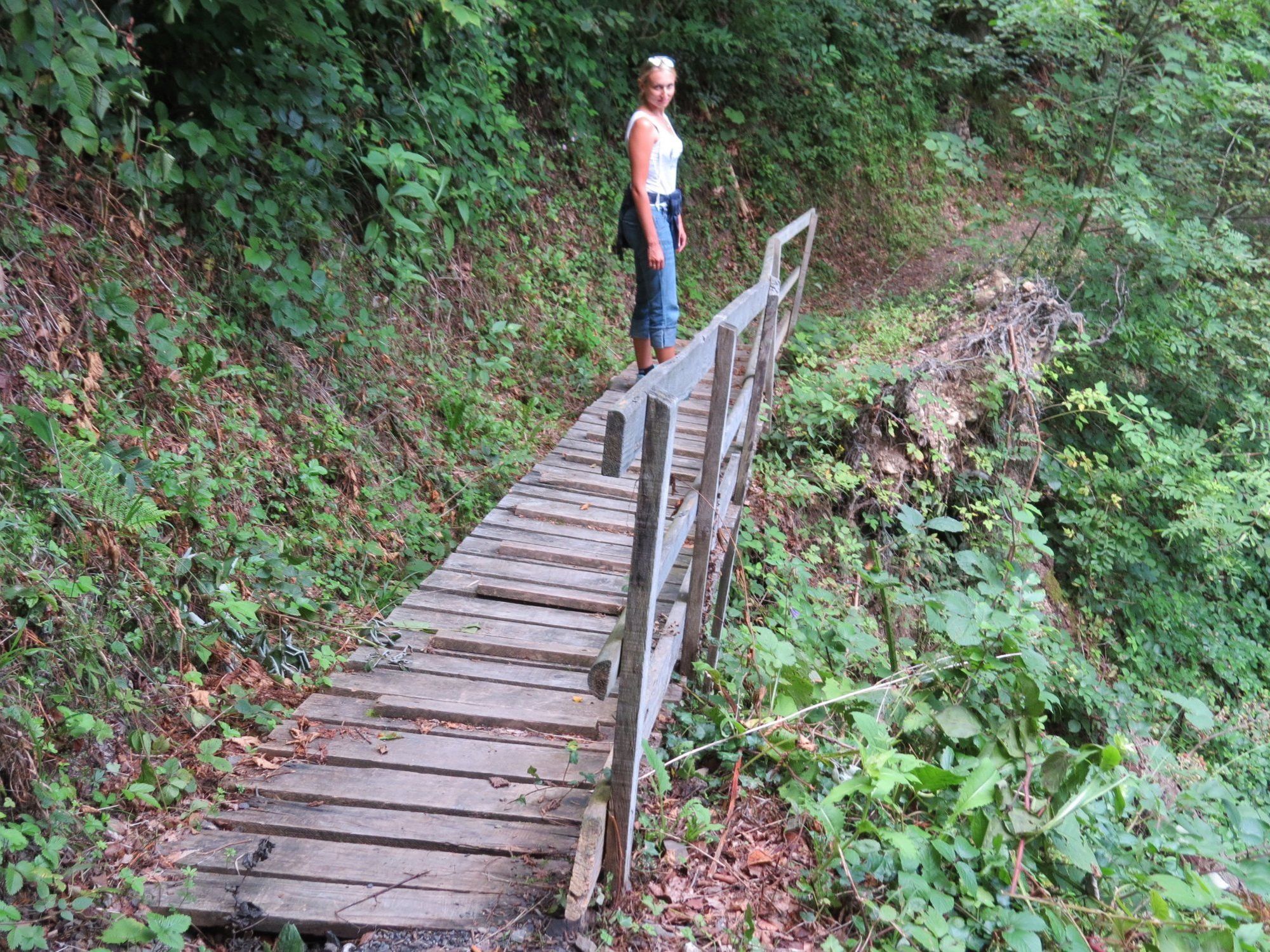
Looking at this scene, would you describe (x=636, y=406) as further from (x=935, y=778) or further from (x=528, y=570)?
(x=528, y=570)

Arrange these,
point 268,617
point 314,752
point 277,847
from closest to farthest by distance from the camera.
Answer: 1. point 277,847
2. point 314,752
3. point 268,617

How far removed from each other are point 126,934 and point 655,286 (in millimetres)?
4381

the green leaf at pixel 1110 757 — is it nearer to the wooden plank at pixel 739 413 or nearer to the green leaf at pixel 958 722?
the green leaf at pixel 958 722

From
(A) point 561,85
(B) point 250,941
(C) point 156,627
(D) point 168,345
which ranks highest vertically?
(A) point 561,85

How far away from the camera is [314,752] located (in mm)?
3129

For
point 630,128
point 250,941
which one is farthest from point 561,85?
point 250,941

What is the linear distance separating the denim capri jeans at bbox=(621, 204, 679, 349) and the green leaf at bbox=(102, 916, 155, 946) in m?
4.22

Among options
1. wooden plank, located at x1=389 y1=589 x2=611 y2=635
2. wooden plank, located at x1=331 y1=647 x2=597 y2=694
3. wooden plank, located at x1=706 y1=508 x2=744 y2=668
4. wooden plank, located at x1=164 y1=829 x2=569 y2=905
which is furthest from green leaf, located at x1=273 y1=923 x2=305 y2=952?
wooden plank, located at x1=706 y1=508 x2=744 y2=668

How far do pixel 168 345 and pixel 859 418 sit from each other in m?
4.31

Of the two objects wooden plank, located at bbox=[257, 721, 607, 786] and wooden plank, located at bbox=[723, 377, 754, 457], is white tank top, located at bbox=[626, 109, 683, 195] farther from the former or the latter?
wooden plank, located at bbox=[257, 721, 607, 786]

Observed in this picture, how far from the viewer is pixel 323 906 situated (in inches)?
97.9

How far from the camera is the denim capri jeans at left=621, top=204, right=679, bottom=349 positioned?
5.55m

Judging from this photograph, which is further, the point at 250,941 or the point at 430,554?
the point at 430,554

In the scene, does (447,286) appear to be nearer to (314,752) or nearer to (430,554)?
(430,554)
